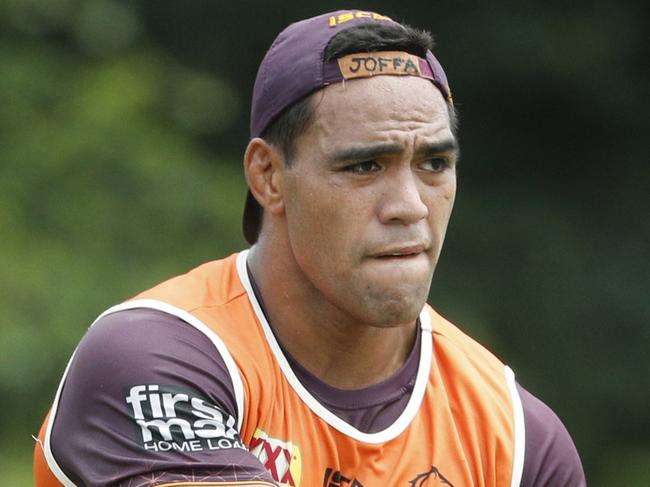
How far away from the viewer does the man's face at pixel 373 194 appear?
4.22 meters

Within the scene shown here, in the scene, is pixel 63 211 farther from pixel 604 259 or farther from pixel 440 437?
pixel 440 437

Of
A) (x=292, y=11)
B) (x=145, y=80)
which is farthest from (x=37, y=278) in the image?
(x=292, y=11)

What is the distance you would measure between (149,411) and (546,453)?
122 centimetres

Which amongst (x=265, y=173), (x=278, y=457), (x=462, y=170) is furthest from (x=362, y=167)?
(x=462, y=170)

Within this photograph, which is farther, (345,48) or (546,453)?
(546,453)

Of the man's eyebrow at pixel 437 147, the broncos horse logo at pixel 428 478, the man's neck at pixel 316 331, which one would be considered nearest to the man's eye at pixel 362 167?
the man's eyebrow at pixel 437 147

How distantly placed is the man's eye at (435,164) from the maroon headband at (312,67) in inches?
8.7

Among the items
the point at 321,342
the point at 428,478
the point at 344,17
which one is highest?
the point at 344,17

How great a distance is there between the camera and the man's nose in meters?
4.20

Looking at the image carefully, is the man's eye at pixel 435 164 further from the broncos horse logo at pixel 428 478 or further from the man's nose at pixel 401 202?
the broncos horse logo at pixel 428 478

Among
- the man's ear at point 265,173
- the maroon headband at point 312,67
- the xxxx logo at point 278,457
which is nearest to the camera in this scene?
the xxxx logo at point 278,457

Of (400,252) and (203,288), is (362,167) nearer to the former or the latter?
(400,252)

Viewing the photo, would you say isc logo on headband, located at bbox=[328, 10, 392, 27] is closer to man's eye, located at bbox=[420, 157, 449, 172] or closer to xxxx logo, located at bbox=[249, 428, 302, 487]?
man's eye, located at bbox=[420, 157, 449, 172]

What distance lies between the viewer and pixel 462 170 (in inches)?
425
